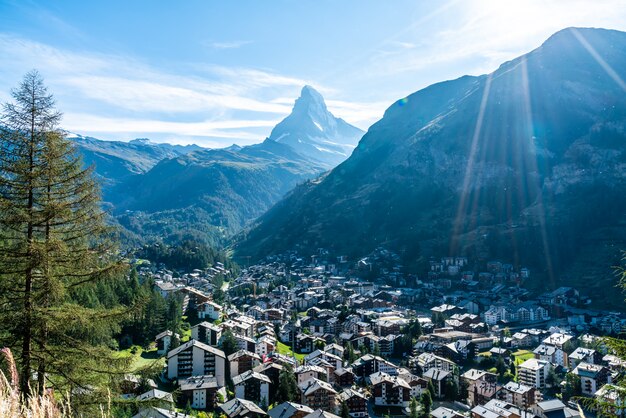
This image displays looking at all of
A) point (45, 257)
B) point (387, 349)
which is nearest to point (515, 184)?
point (387, 349)

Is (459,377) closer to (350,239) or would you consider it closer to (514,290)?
(514,290)

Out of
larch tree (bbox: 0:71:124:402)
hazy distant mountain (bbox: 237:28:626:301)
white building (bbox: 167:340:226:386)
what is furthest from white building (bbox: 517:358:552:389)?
larch tree (bbox: 0:71:124:402)

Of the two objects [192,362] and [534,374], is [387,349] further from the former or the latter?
[192,362]

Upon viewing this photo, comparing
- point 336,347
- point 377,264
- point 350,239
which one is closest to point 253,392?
point 336,347

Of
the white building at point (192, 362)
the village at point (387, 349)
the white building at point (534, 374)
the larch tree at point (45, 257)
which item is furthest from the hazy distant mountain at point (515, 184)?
the larch tree at point (45, 257)

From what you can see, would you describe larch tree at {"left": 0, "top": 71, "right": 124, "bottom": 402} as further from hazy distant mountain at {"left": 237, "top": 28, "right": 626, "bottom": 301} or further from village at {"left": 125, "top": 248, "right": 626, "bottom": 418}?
hazy distant mountain at {"left": 237, "top": 28, "right": 626, "bottom": 301}

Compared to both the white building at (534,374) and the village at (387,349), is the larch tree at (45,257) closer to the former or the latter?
the village at (387,349)

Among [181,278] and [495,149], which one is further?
[495,149]
